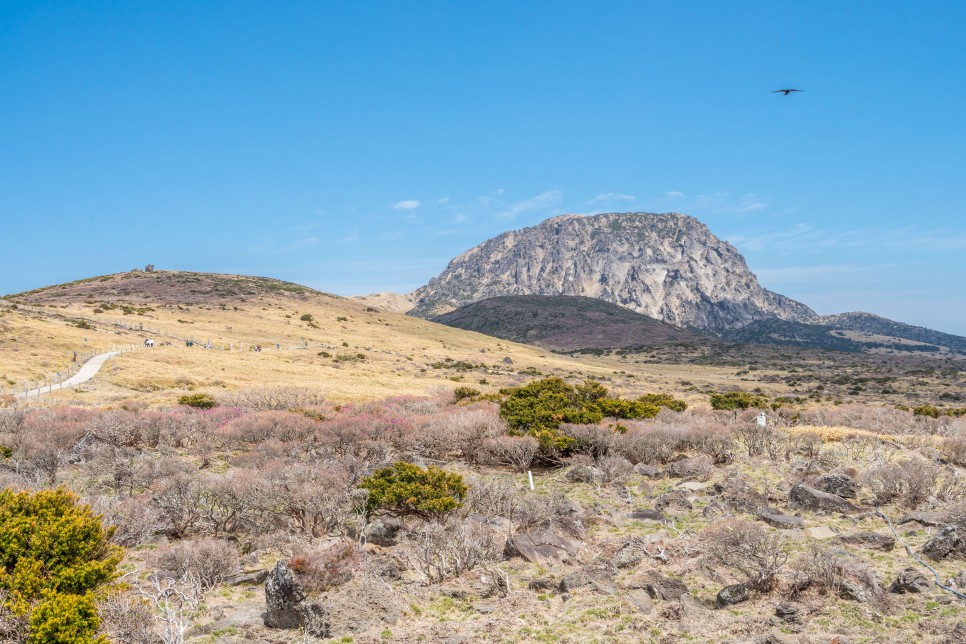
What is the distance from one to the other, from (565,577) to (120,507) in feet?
28.6

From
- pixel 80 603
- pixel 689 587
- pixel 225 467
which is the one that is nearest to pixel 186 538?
pixel 80 603

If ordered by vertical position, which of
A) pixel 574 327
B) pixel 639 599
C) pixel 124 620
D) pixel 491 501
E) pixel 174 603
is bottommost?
pixel 639 599

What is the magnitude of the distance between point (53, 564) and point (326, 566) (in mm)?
3679

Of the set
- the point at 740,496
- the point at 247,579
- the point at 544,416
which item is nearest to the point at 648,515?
the point at 740,496

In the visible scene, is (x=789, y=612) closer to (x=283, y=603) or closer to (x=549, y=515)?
(x=549, y=515)

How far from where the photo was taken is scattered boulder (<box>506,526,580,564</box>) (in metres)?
10.9

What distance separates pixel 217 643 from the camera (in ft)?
26.0

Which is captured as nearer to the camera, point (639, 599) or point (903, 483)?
point (639, 599)

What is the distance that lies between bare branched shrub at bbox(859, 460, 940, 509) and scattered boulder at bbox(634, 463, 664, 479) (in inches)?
200

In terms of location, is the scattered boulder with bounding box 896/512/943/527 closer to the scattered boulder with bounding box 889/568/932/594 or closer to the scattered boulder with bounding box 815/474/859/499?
the scattered boulder with bounding box 815/474/859/499

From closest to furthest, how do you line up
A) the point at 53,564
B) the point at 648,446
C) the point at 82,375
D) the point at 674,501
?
the point at 53,564 < the point at 674,501 < the point at 648,446 < the point at 82,375

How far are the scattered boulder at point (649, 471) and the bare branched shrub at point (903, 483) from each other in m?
5.08

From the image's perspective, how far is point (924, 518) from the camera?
39.1 ft

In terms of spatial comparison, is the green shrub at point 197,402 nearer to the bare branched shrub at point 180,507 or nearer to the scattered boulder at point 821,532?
the bare branched shrub at point 180,507
